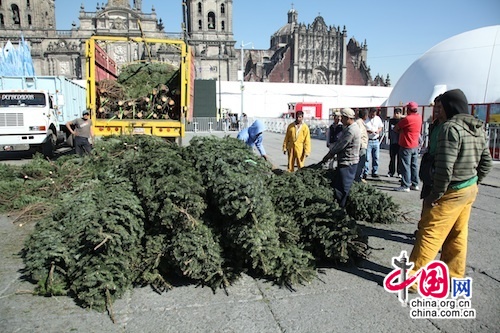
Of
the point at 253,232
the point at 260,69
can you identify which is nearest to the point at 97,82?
the point at 253,232

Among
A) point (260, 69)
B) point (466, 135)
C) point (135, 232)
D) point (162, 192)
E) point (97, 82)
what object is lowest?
point (135, 232)

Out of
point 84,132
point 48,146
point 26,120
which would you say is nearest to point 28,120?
point 26,120

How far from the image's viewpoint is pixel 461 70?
2841cm

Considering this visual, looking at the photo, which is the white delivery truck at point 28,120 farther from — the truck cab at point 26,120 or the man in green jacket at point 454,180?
the man in green jacket at point 454,180

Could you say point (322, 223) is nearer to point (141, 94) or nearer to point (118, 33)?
point (141, 94)

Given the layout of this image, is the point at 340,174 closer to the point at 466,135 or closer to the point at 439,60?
the point at 466,135

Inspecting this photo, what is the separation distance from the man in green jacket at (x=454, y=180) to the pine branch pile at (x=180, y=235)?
803 mm

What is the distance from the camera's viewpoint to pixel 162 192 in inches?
150

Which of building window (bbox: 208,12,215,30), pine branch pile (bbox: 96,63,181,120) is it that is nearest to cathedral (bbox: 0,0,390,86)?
building window (bbox: 208,12,215,30)

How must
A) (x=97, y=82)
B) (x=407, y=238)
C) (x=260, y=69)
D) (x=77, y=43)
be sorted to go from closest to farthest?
1. (x=407, y=238)
2. (x=97, y=82)
3. (x=77, y=43)
4. (x=260, y=69)

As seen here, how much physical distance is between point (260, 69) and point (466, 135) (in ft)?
300

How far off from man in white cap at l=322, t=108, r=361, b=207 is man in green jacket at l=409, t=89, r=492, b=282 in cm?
162

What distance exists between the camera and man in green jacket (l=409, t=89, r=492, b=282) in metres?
3.31

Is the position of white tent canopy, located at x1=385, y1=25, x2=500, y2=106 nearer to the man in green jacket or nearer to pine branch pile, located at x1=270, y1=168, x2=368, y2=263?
pine branch pile, located at x1=270, y1=168, x2=368, y2=263
